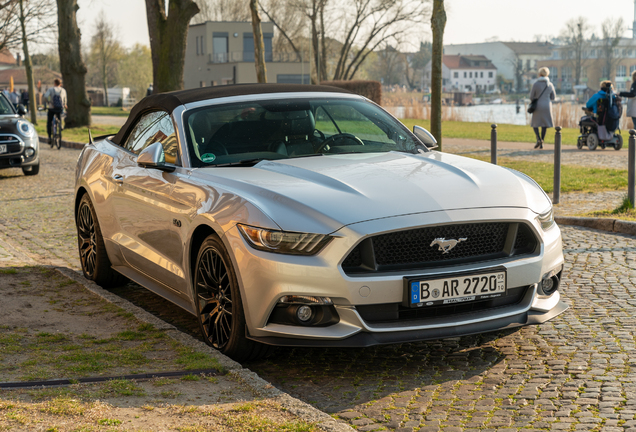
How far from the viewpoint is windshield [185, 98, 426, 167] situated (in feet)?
17.8

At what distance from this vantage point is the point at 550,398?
402cm

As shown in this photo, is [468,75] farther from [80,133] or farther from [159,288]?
[159,288]

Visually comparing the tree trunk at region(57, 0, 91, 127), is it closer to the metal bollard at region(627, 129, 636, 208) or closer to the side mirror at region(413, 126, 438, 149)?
the metal bollard at region(627, 129, 636, 208)

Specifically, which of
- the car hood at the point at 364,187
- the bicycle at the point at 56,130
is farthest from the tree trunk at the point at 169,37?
the car hood at the point at 364,187

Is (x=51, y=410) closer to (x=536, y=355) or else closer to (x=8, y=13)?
(x=536, y=355)

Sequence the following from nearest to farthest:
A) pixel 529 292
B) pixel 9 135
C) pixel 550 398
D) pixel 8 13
→ pixel 550 398 < pixel 529 292 < pixel 9 135 < pixel 8 13

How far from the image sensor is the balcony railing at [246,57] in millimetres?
76812

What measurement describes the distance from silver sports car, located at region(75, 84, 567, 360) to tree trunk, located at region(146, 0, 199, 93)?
55.3ft

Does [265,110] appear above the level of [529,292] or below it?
above

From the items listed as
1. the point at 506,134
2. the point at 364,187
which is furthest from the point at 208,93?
the point at 506,134

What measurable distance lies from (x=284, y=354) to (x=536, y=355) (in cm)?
149

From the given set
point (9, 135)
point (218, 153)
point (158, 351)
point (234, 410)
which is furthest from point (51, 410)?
point (9, 135)

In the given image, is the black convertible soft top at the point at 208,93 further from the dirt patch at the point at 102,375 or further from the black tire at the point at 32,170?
the black tire at the point at 32,170

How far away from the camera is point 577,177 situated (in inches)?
553
